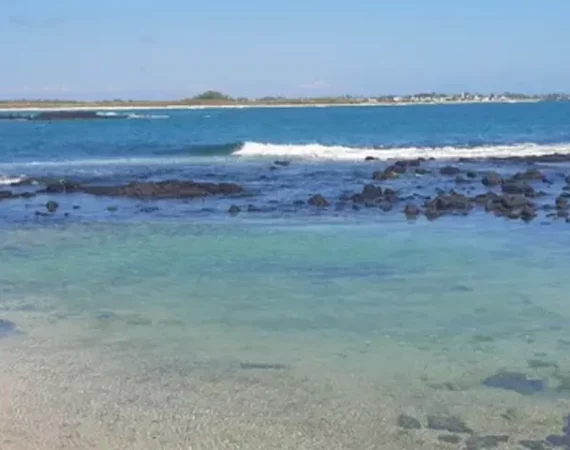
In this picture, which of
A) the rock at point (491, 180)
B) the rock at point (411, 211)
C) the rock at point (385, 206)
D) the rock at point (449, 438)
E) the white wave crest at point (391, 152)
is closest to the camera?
the rock at point (449, 438)

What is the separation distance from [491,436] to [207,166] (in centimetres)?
3341

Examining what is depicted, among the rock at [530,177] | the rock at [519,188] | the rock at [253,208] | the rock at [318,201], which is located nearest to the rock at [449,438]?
the rock at [253,208]

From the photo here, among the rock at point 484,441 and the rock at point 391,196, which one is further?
the rock at point 391,196

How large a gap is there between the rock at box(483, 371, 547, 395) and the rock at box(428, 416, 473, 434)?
1011mm

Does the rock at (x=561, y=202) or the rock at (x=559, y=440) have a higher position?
the rock at (x=559, y=440)

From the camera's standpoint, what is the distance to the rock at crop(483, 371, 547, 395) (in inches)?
336

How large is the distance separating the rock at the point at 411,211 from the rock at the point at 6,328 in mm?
12215

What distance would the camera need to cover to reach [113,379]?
8906 millimetres

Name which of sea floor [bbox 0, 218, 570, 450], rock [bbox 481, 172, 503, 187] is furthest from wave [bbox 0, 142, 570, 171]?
sea floor [bbox 0, 218, 570, 450]

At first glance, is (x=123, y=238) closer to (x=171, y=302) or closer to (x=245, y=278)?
(x=245, y=278)

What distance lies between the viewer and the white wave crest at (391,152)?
4478cm

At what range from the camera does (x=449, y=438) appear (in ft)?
24.3

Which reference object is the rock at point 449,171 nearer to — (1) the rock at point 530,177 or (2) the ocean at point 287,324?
(1) the rock at point 530,177

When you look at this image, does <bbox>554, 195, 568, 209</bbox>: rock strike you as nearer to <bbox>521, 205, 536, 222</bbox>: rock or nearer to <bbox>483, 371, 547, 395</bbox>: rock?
<bbox>521, 205, 536, 222</bbox>: rock
